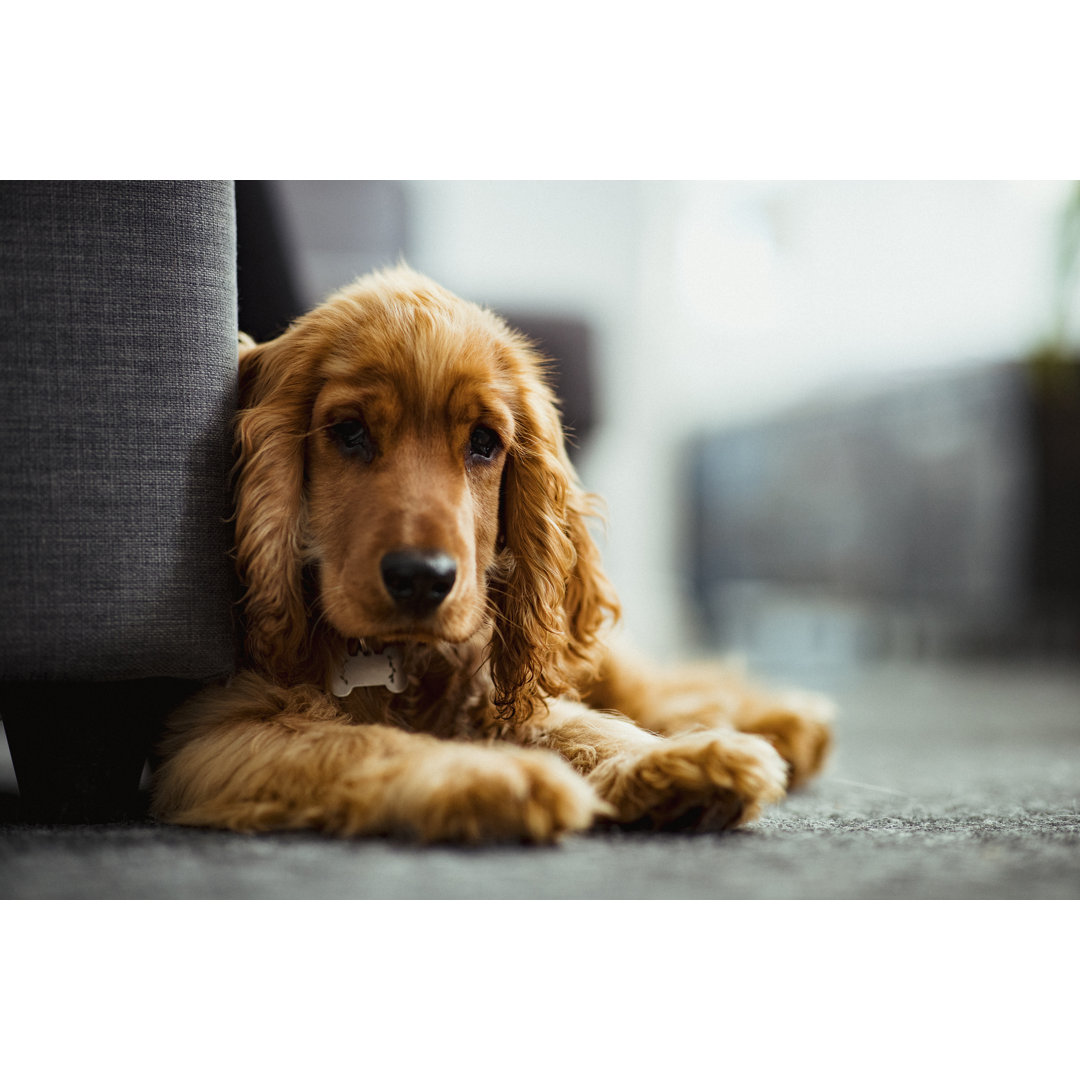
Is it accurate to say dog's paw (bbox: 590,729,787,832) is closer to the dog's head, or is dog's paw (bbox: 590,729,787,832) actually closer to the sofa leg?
the dog's head

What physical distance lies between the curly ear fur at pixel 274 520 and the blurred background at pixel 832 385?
3.17 metres

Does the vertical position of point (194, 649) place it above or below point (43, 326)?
Answer: below

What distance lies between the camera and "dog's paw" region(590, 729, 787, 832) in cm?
121

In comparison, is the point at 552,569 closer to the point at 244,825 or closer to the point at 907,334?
the point at 244,825

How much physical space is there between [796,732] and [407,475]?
3.24ft

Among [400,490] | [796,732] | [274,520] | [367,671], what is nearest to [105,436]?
[274,520]

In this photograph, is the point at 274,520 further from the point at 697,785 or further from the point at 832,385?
the point at 832,385

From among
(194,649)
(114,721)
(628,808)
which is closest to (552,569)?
(628,808)

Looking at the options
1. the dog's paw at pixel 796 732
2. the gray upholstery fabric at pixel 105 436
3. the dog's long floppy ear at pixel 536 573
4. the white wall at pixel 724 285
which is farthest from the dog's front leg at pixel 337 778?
the white wall at pixel 724 285

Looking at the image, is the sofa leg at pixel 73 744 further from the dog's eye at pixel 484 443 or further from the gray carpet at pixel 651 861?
the dog's eye at pixel 484 443

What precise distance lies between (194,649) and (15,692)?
0.86 ft

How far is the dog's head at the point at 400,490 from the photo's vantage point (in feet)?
4.25

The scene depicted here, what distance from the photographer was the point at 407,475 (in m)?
1.35

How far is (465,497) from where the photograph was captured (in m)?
1.40
